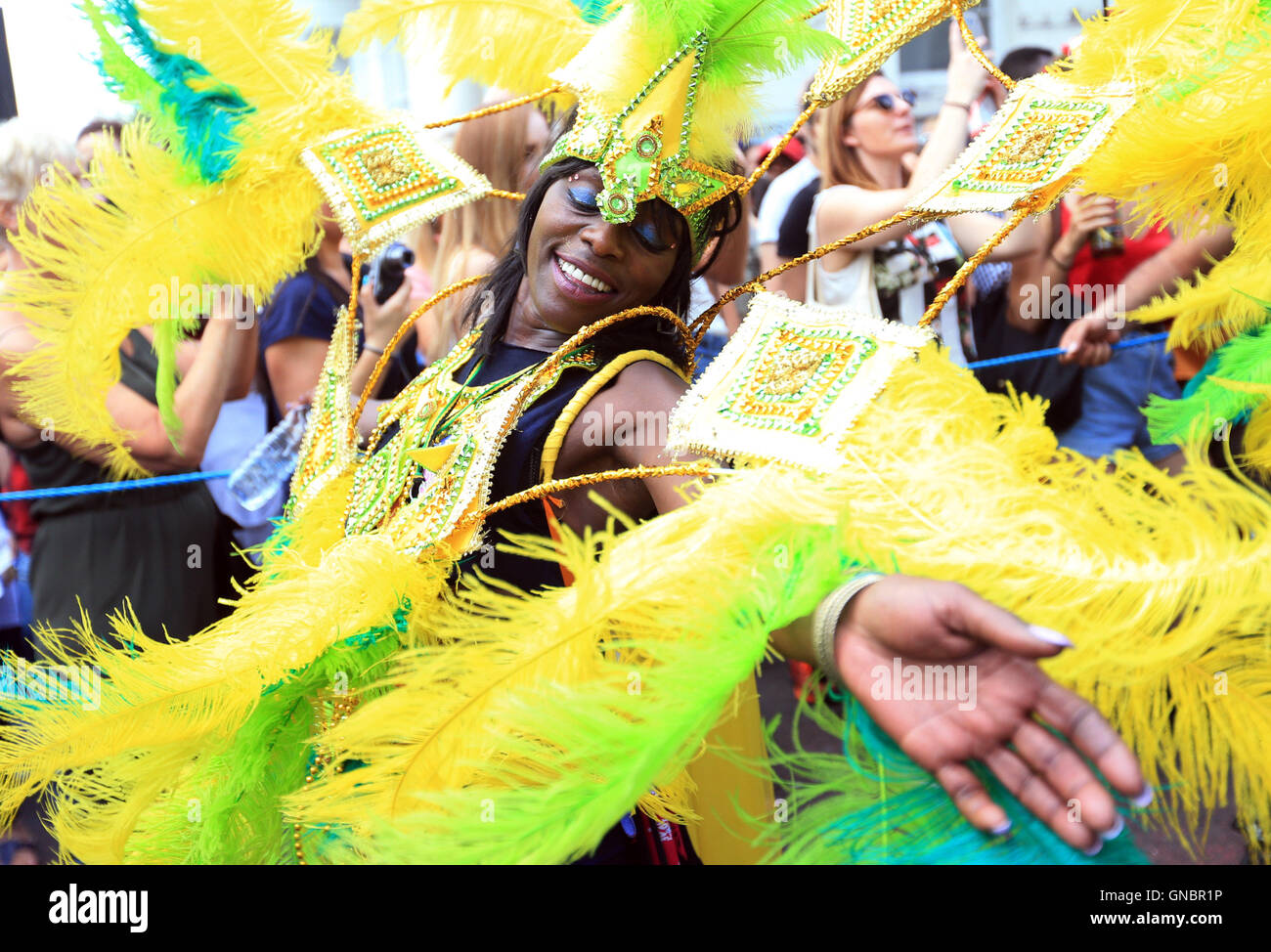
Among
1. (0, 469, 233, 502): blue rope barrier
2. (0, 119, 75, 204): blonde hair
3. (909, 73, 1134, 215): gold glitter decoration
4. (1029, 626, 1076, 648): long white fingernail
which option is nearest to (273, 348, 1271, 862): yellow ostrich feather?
(1029, 626, 1076, 648): long white fingernail

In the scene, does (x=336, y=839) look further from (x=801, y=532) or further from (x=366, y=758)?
(x=801, y=532)

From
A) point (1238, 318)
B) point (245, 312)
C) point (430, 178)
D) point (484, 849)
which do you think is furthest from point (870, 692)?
point (245, 312)

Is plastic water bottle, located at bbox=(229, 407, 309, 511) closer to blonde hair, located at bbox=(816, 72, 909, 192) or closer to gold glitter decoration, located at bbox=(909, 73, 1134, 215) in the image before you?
blonde hair, located at bbox=(816, 72, 909, 192)

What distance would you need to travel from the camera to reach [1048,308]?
11.1 feet

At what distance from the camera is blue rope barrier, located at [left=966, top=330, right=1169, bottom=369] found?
3.23 metres

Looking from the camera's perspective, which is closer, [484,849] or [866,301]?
[484,849]

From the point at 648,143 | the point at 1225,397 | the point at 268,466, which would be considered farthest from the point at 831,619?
the point at 268,466

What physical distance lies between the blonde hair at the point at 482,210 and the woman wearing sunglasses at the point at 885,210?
0.87 metres

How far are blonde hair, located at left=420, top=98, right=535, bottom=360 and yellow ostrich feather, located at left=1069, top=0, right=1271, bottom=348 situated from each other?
1545 millimetres

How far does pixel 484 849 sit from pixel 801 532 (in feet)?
1.46

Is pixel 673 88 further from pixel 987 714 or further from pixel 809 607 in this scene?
pixel 987 714

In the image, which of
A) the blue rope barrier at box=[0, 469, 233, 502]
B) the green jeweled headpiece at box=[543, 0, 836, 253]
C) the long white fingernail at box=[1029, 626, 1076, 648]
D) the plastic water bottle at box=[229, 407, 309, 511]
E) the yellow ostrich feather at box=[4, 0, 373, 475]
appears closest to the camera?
the long white fingernail at box=[1029, 626, 1076, 648]

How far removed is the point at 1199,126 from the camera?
54.7 inches

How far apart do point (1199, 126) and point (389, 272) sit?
218 centimetres
